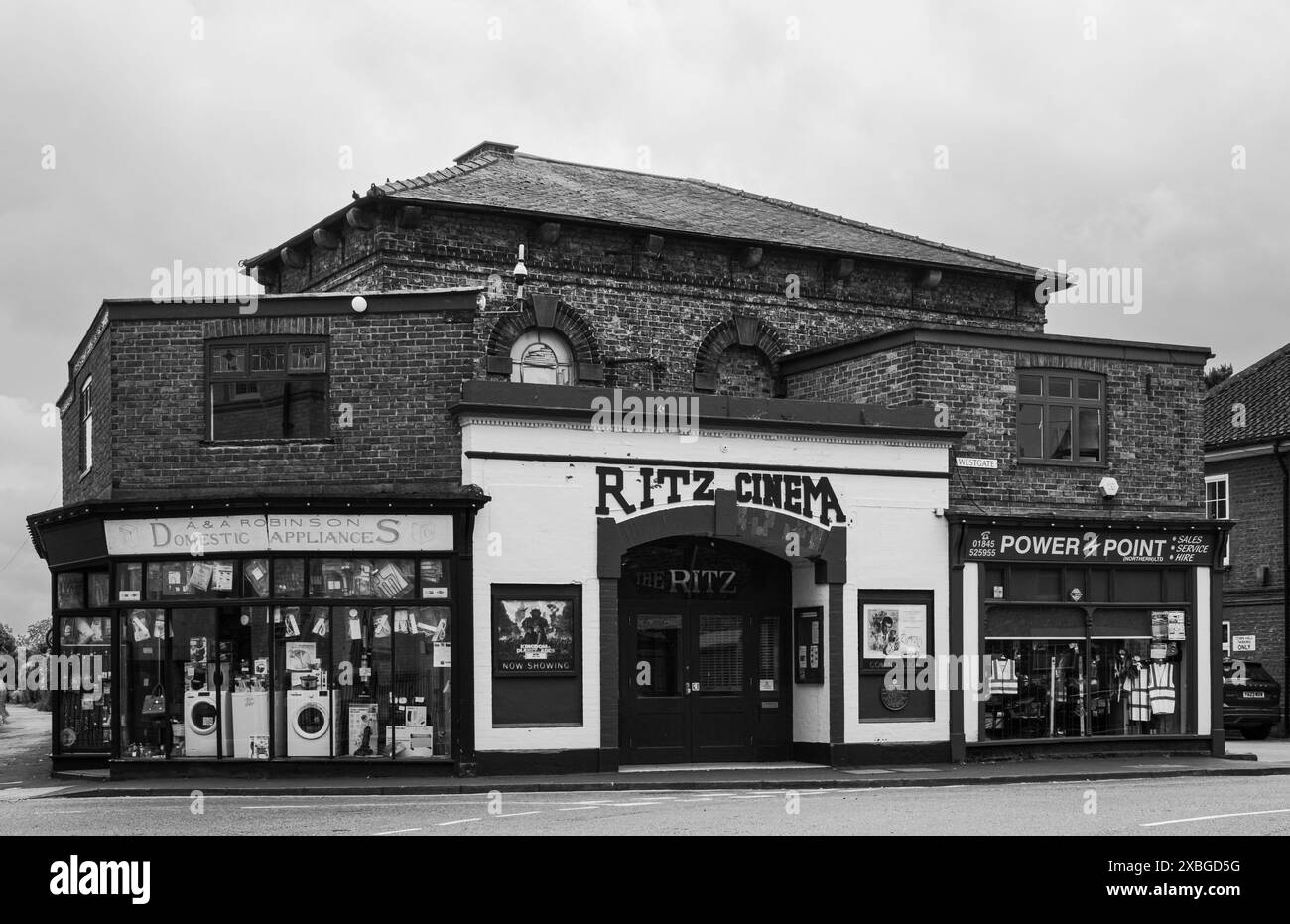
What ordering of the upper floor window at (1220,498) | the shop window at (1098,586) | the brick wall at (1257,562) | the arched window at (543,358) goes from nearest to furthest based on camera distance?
the shop window at (1098,586), the arched window at (543,358), the brick wall at (1257,562), the upper floor window at (1220,498)

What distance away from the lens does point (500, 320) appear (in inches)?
1057

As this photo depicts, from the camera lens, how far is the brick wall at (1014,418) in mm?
25703

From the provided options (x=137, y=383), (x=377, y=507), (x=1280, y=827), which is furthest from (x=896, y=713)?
(x=137, y=383)

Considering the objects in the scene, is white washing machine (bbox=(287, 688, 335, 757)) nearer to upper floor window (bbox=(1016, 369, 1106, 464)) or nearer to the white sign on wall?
the white sign on wall

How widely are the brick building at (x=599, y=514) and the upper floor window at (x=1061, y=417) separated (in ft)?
0.18

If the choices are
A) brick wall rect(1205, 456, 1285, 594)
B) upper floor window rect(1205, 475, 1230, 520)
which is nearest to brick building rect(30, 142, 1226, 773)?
brick wall rect(1205, 456, 1285, 594)

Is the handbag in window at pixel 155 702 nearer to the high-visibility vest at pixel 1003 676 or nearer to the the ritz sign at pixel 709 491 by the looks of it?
the the ritz sign at pixel 709 491

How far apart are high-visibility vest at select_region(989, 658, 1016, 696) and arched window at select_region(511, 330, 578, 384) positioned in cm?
802

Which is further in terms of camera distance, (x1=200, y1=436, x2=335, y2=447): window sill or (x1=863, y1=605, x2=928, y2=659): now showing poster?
(x1=863, y1=605, x2=928, y2=659): now showing poster

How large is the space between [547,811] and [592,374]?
36.8ft

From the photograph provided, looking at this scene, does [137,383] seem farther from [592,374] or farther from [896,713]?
[896,713]

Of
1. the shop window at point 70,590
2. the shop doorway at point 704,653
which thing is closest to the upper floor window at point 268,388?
the shop window at point 70,590

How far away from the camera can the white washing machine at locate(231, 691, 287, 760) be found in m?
22.1

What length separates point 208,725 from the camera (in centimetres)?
2219
